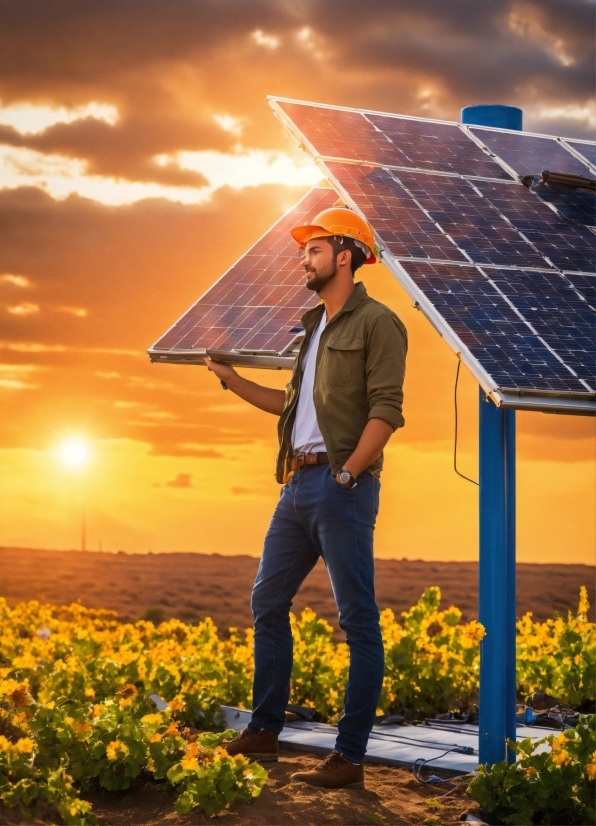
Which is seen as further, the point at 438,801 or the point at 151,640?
the point at 151,640

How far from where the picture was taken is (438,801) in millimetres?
5684

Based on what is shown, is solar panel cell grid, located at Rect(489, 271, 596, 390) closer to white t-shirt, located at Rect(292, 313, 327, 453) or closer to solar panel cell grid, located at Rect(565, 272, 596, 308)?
solar panel cell grid, located at Rect(565, 272, 596, 308)

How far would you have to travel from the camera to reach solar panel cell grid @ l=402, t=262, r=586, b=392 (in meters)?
5.10

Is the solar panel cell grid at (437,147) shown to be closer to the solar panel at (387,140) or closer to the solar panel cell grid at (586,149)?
the solar panel at (387,140)

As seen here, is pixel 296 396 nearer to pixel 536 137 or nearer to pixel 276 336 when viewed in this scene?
pixel 276 336

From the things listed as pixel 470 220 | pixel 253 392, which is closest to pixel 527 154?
pixel 470 220

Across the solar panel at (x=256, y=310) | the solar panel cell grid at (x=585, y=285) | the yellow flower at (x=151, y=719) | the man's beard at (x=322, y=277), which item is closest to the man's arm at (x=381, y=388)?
the man's beard at (x=322, y=277)

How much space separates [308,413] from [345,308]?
59 cm

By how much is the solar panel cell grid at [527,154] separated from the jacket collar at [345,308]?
6.32 ft

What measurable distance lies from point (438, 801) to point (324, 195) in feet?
15.5

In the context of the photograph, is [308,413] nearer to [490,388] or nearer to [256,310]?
[490,388]

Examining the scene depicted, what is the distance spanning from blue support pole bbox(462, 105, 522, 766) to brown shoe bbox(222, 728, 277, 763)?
3.84ft

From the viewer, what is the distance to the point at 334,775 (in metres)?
5.52

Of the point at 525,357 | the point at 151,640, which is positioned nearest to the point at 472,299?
the point at 525,357
